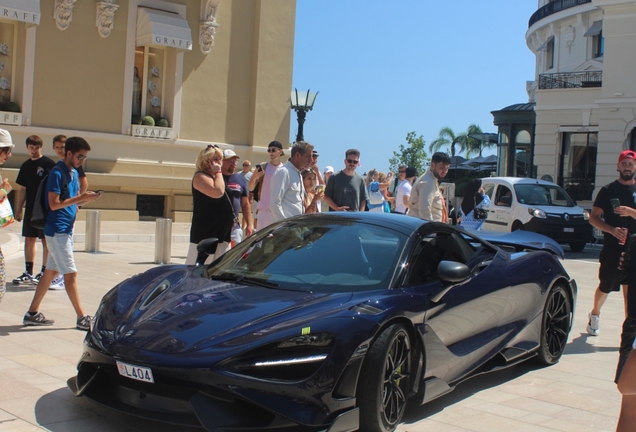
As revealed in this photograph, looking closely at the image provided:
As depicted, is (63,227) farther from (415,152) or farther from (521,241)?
(415,152)

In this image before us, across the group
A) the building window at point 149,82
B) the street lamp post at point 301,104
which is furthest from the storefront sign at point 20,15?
the street lamp post at point 301,104

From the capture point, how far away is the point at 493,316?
5.59 m

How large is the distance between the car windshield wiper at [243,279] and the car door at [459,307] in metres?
0.90

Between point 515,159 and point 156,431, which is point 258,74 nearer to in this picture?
point 156,431

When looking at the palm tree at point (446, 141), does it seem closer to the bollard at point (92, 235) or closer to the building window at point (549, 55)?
the building window at point (549, 55)

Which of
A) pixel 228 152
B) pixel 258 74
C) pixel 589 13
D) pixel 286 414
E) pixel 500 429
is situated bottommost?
pixel 500 429

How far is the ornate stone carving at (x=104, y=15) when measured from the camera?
1939 centimetres

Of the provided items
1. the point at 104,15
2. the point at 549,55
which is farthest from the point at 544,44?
the point at 104,15

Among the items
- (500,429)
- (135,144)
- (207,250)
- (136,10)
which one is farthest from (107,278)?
(136,10)

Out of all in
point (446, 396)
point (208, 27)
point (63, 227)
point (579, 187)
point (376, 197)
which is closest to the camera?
point (446, 396)

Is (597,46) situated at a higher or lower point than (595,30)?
lower

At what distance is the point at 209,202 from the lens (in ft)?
24.2

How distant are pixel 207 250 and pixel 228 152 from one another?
279 centimetres

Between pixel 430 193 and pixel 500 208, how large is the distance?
1090 centimetres
